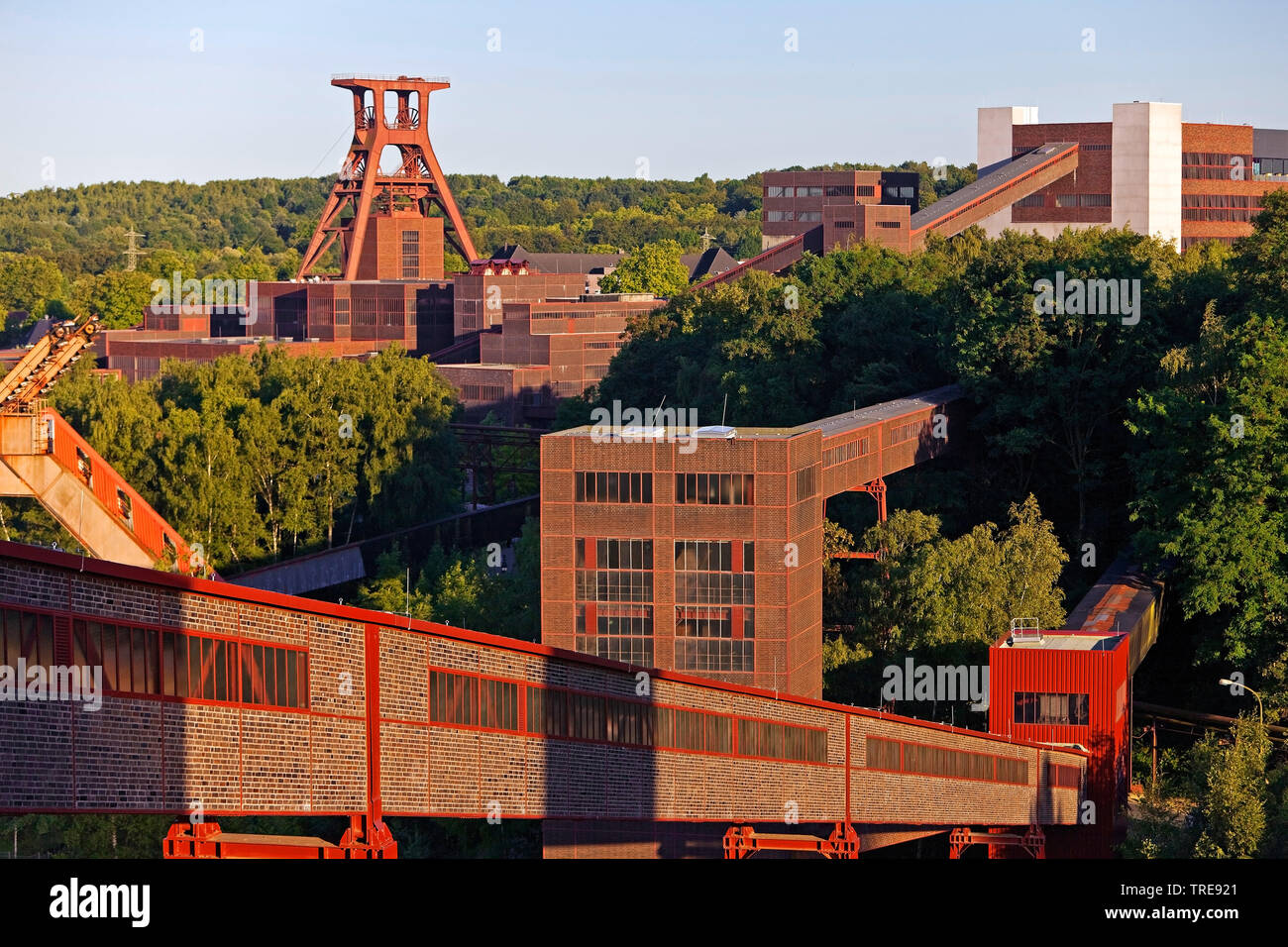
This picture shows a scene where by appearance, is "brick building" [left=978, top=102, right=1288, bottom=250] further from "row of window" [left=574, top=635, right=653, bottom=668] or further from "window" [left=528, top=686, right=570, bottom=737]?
"window" [left=528, top=686, right=570, bottom=737]

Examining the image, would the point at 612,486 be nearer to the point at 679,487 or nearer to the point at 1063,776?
the point at 679,487

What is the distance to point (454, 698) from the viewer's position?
78.9 feet

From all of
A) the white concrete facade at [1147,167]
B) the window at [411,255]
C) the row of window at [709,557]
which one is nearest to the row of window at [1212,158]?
the white concrete facade at [1147,167]

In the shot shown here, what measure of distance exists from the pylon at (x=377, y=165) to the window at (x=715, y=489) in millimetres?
86604

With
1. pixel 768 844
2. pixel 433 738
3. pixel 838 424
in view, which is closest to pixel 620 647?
pixel 838 424

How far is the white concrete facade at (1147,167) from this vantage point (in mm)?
100250

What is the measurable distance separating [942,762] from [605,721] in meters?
9.71

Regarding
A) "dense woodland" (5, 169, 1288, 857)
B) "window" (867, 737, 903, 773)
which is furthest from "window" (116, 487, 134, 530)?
"window" (867, 737, 903, 773)

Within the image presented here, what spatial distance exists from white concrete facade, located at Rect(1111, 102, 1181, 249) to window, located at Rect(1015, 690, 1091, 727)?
67.7 meters

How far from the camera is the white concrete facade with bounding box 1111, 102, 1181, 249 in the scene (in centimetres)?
10025

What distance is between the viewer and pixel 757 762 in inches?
1226

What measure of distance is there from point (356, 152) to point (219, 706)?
112844mm

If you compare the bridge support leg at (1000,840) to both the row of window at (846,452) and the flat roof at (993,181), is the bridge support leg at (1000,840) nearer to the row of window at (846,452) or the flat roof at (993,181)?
the row of window at (846,452)
